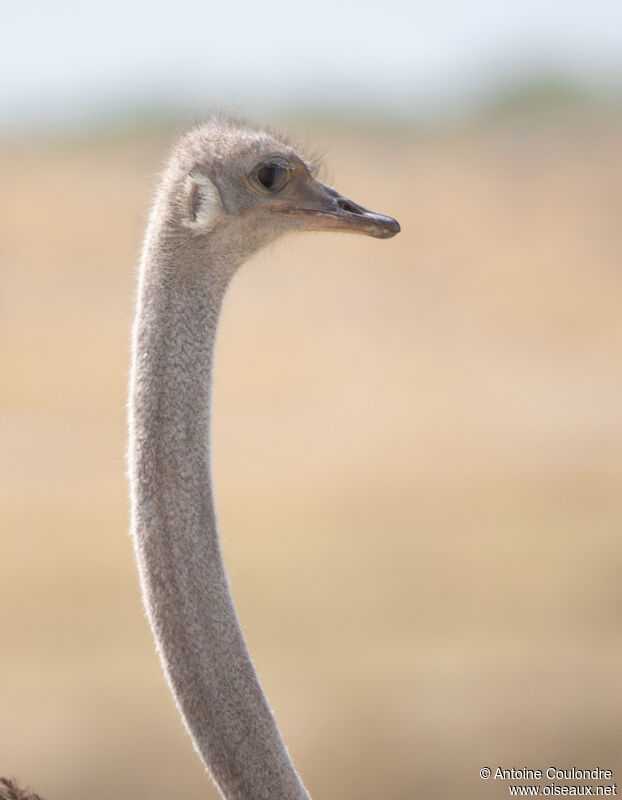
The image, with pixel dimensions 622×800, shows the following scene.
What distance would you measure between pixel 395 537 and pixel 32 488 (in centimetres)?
394

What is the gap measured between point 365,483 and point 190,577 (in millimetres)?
14076

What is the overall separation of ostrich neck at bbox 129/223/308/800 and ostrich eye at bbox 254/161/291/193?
41 cm

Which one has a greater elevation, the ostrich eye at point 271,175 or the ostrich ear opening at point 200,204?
the ostrich eye at point 271,175

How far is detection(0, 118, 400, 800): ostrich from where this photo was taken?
3.09 meters

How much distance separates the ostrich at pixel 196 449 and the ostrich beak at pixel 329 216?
0.26 feet

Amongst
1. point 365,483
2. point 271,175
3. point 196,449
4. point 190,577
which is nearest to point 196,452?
point 196,449

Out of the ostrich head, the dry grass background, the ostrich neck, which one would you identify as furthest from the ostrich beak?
the ostrich neck

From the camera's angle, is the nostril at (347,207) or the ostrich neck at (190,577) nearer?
the ostrich neck at (190,577)

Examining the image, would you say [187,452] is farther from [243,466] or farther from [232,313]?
[232,313]

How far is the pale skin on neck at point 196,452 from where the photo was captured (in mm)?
3086

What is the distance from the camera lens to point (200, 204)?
337 centimetres

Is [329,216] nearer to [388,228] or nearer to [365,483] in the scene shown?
[388,228]

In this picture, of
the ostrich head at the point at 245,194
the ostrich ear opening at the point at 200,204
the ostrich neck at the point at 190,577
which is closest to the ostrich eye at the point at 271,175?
the ostrich head at the point at 245,194

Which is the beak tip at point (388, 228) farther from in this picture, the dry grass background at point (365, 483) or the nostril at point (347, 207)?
the dry grass background at point (365, 483)
